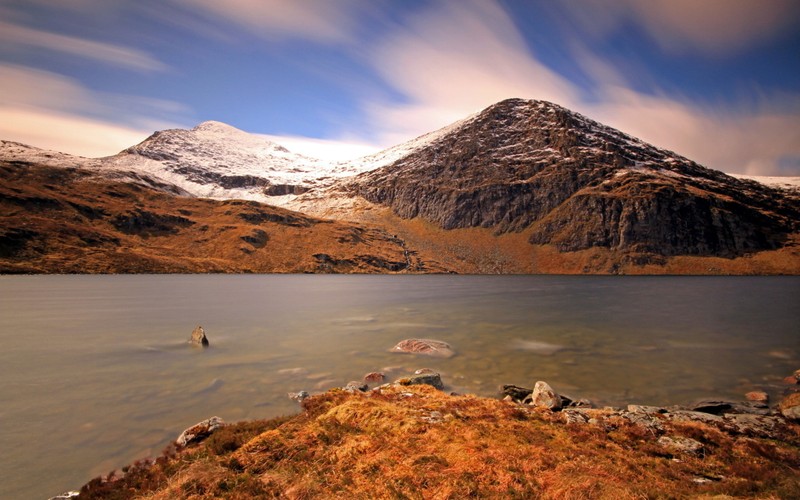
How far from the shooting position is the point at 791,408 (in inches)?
712

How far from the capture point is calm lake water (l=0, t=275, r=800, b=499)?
16312 mm

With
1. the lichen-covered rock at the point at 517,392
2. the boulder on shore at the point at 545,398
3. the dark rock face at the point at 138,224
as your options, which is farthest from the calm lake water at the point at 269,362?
the dark rock face at the point at 138,224

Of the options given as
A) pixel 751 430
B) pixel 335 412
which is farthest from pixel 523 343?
pixel 335 412

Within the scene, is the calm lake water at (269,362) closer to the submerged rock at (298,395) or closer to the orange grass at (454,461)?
the submerged rock at (298,395)

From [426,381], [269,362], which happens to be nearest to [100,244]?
[269,362]

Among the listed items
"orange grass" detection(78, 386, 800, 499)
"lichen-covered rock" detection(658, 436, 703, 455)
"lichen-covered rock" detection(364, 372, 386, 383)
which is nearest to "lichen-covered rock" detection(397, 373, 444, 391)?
"lichen-covered rock" detection(364, 372, 386, 383)

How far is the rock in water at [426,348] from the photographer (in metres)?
31.7

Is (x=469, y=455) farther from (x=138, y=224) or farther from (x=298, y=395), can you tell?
(x=138, y=224)

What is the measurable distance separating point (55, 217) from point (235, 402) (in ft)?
672

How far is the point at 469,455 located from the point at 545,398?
8.66 metres

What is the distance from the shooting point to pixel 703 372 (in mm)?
27141

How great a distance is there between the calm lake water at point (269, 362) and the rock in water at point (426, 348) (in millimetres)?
1379

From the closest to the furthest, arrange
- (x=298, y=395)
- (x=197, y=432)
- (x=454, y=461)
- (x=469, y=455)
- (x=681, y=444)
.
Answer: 1. (x=454, y=461)
2. (x=469, y=455)
3. (x=681, y=444)
4. (x=197, y=432)
5. (x=298, y=395)

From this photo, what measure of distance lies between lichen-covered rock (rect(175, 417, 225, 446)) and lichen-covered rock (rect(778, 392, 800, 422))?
24853 millimetres
